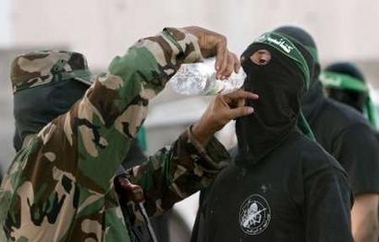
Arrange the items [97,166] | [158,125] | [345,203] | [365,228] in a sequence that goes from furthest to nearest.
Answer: [158,125]
[365,228]
[345,203]
[97,166]

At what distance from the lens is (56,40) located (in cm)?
938

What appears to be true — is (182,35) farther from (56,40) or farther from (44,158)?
(56,40)

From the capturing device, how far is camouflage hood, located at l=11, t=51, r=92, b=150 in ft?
9.74

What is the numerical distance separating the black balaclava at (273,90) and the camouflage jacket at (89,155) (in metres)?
0.48

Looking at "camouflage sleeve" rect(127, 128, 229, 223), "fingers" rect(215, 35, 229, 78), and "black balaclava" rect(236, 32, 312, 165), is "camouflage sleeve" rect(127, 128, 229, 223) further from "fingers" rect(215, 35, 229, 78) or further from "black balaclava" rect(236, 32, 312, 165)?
"fingers" rect(215, 35, 229, 78)

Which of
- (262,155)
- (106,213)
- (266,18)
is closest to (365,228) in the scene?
(262,155)

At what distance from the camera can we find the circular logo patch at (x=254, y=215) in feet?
10.3

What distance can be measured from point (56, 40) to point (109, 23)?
51cm

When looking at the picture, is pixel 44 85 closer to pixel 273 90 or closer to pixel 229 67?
pixel 229 67

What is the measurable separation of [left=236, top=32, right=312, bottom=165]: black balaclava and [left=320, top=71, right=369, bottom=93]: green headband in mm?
2354

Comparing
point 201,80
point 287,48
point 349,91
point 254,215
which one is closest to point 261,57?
point 287,48

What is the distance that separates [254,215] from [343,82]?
2.62 m

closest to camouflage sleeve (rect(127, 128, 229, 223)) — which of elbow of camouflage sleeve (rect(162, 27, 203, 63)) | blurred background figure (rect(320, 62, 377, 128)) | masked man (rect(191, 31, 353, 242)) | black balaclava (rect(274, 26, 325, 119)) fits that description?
masked man (rect(191, 31, 353, 242))

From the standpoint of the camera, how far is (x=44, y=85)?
2.97 metres
